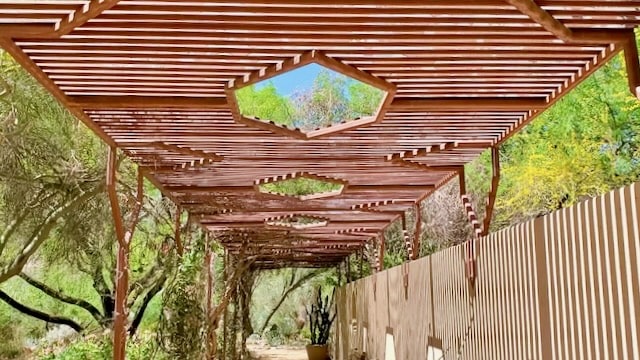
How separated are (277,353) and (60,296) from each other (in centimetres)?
1202

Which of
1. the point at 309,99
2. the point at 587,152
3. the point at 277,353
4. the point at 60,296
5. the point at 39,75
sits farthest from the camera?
the point at 277,353

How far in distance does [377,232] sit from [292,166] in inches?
260

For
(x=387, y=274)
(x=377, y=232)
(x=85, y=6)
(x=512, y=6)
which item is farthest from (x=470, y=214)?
(x=377, y=232)

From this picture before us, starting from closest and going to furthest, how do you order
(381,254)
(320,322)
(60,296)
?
(381,254) < (60,296) < (320,322)

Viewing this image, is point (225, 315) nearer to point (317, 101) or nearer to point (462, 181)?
point (462, 181)

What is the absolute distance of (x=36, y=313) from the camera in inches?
565

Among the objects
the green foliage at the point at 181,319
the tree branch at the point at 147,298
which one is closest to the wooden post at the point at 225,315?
the tree branch at the point at 147,298

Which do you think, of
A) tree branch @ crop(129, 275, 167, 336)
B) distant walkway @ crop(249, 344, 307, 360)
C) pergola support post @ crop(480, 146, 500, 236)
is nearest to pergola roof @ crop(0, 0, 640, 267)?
pergola support post @ crop(480, 146, 500, 236)

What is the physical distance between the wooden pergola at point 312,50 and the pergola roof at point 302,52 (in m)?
0.01

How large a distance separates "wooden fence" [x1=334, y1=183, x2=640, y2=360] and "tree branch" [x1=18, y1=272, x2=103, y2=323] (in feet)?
31.6

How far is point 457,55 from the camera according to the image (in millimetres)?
3945

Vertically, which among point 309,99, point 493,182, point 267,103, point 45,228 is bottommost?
point 493,182

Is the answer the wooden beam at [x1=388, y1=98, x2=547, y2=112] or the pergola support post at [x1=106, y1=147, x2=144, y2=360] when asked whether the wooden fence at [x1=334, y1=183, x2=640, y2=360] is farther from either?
the pergola support post at [x1=106, y1=147, x2=144, y2=360]

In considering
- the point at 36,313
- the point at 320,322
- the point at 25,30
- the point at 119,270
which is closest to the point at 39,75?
the point at 25,30
